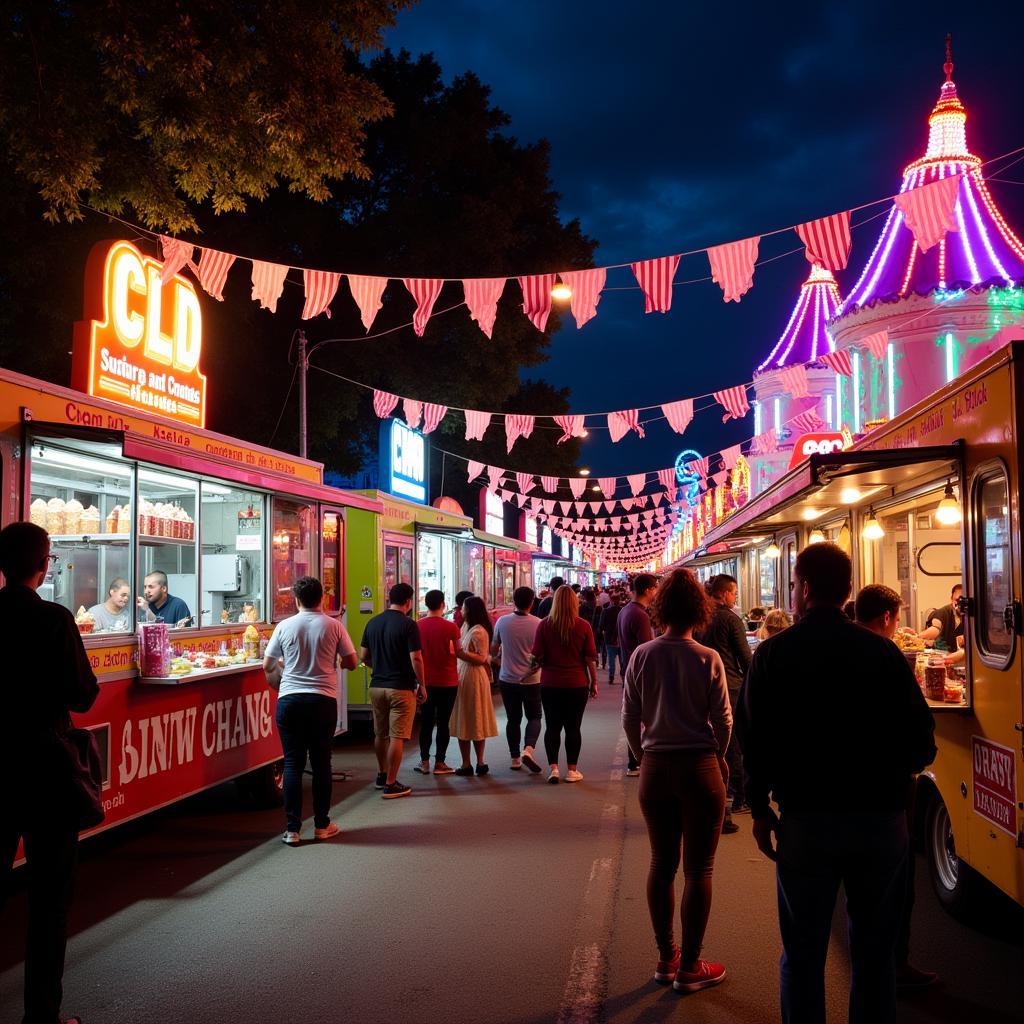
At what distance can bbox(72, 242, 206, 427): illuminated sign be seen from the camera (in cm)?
902

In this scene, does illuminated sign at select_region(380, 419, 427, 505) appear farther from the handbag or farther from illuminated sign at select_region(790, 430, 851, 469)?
the handbag

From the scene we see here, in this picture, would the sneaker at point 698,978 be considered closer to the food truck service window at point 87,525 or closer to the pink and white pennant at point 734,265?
the food truck service window at point 87,525

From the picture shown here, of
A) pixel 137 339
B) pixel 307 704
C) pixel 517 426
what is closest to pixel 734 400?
pixel 517 426

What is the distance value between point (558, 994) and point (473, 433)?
19.3 m

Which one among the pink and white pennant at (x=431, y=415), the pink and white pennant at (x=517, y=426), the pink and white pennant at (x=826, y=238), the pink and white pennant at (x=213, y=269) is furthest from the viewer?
the pink and white pennant at (x=517, y=426)

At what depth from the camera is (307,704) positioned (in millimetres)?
7430

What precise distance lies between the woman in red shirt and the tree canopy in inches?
188

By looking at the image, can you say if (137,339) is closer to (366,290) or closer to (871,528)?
(366,290)

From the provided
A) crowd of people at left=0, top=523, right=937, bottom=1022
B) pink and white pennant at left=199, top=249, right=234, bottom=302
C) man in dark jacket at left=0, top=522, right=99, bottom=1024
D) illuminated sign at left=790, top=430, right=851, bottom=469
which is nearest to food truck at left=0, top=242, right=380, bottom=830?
pink and white pennant at left=199, top=249, right=234, bottom=302

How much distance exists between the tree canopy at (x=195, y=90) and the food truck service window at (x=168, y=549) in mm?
3246

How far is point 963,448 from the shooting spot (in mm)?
5391

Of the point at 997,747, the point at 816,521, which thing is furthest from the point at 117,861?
the point at 816,521

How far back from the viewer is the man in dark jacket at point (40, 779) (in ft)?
12.8

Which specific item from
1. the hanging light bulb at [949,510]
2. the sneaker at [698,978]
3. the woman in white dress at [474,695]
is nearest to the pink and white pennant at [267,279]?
the woman in white dress at [474,695]
